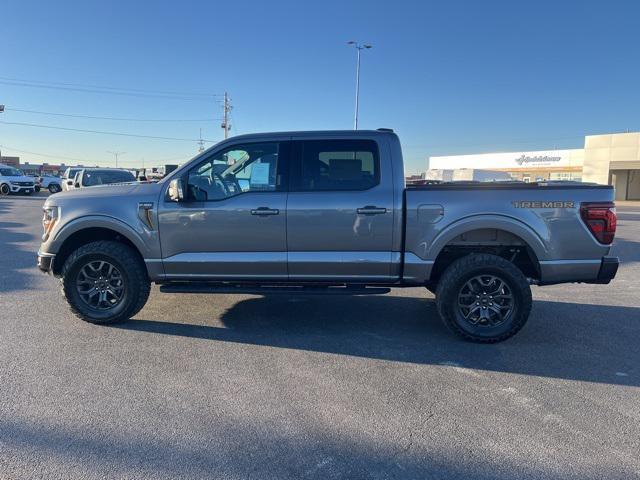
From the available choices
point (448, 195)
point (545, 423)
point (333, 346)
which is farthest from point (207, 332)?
point (545, 423)

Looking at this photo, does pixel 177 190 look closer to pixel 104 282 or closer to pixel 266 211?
pixel 266 211

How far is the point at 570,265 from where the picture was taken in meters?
4.68

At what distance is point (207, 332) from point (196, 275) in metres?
0.63

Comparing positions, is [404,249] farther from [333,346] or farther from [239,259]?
[239,259]

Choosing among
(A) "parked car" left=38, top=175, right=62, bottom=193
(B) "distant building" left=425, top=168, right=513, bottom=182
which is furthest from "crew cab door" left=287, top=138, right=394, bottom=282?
(A) "parked car" left=38, top=175, right=62, bottom=193

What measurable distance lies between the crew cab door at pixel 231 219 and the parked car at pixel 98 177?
42.0 feet

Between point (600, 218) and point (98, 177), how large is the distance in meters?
16.9

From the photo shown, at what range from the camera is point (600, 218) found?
179 inches

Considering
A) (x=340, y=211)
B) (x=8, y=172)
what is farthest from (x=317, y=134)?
(x=8, y=172)

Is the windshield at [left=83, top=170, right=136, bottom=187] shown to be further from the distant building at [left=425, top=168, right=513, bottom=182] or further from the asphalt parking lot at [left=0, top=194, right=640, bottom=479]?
the distant building at [left=425, top=168, right=513, bottom=182]

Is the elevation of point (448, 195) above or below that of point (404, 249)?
above

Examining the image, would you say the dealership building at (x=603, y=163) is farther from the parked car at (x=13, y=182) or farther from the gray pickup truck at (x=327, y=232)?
the parked car at (x=13, y=182)

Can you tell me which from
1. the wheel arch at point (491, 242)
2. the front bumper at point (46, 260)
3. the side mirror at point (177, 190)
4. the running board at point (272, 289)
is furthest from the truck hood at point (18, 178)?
the wheel arch at point (491, 242)

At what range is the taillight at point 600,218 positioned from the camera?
4539 millimetres
